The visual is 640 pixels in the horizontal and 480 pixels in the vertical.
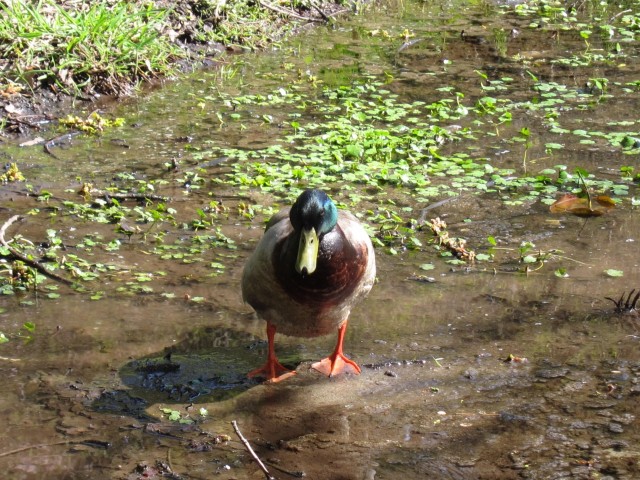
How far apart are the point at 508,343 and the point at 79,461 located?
2.04 metres

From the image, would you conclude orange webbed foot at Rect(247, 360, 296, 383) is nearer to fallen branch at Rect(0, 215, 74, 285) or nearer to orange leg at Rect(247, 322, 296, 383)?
orange leg at Rect(247, 322, 296, 383)

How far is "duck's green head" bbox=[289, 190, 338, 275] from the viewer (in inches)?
142

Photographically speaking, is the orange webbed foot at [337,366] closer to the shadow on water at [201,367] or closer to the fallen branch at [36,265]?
the shadow on water at [201,367]

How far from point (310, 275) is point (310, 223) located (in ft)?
0.79

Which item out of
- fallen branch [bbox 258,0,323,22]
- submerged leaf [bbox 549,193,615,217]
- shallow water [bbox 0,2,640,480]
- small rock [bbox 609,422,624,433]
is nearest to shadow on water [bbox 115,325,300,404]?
shallow water [bbox 0,2,640,480]

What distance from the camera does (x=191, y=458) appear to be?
11.3 feet

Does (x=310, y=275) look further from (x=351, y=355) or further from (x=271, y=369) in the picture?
(x=351, y=355)

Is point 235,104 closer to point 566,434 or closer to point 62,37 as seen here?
point 62,37

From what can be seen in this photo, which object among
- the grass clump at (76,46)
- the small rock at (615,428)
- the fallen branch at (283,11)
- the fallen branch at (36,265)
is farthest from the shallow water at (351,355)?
the fallen branch at (283,11)

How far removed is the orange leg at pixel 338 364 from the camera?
13.7 ft

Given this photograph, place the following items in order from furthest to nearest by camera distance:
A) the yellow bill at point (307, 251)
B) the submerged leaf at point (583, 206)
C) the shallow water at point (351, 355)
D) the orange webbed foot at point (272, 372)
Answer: the submerged leaf at point (583, 206) < the orange webbed foot at point (272, 372) < the yellow bill at point (307, 251) < the shallow water at point (351, 355)

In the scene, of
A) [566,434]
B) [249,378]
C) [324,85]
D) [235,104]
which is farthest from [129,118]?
[566,434]

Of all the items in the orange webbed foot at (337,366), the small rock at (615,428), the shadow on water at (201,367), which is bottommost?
the shadow on water at (201,367)

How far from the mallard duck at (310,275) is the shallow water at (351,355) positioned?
0.74 ft
